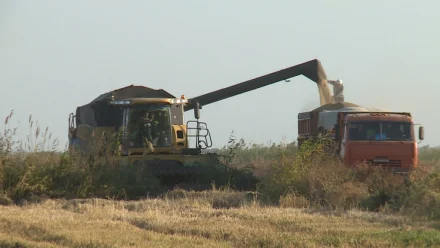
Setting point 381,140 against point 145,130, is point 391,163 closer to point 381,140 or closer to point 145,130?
point 381,140

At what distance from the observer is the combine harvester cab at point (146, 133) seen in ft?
84.2

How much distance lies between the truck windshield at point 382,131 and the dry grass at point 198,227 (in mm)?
7386

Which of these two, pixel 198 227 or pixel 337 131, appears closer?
pixel 198 227

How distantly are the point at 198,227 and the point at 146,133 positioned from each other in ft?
40.3

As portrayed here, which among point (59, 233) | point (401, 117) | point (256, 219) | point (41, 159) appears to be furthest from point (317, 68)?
point (59, 233)

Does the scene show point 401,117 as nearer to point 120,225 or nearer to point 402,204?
point 402,204

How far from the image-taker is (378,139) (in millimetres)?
26547

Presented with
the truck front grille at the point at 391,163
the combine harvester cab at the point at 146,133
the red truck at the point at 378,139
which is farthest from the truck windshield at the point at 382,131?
the combine harvester cab at the point at 146,133

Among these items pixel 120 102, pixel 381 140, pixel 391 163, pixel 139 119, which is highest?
pixel 120 102

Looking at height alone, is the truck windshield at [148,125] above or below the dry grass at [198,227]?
above

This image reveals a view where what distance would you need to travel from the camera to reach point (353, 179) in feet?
75.8

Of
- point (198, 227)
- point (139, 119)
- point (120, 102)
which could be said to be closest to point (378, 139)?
point (139, 119)

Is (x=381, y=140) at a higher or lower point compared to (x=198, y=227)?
higher

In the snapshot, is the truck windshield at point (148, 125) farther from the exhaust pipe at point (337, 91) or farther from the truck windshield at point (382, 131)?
the exhaust pipe at point (337, 91)
